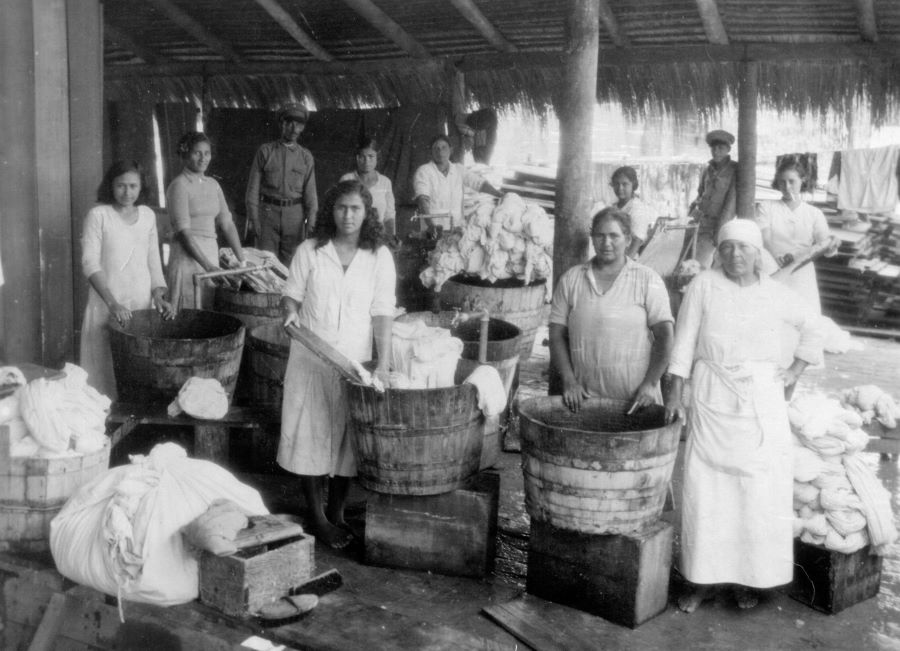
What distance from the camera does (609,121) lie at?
1155 cm

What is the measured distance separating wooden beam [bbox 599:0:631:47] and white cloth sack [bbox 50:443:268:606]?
22.6ft

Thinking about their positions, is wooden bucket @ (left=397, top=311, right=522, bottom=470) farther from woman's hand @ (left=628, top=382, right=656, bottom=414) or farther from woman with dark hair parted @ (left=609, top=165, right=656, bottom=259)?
woman with dark hair parted @ (left=609, top=165, right=656, bottom=259)

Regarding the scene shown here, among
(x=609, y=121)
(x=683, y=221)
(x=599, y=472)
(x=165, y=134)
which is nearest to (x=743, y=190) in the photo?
(x=683, y=221)

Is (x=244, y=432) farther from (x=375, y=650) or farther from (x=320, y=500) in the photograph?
(x=375, y=650)

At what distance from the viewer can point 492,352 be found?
642cm

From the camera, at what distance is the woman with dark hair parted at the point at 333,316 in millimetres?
5086

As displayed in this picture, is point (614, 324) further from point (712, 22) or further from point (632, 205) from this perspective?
point (712, 22)

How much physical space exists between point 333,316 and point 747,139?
6010mm

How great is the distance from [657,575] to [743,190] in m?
5.88

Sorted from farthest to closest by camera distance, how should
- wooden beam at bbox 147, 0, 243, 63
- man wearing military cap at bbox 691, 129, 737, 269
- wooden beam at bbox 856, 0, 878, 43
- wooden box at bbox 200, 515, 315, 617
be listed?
1. wooden beam at bbox 147, 0, 243, 63
2. man wearing military cap at bbox 691, 129, 737, 269
3. wooden beam at bbox 856, 0, 878, 43
4. wooden box at bbox 200, 515, 315, 617

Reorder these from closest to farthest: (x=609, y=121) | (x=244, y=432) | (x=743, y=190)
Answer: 1. (x=244, y=432)
2. (x=743, y=190)
3. (x=609, y=121)

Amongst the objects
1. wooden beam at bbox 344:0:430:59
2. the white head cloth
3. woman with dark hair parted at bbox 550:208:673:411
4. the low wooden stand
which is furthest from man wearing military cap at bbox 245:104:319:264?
the white head cloth

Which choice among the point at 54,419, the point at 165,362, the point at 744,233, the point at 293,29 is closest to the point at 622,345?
the point at 744,233

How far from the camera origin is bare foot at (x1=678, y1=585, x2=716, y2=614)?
466cm
